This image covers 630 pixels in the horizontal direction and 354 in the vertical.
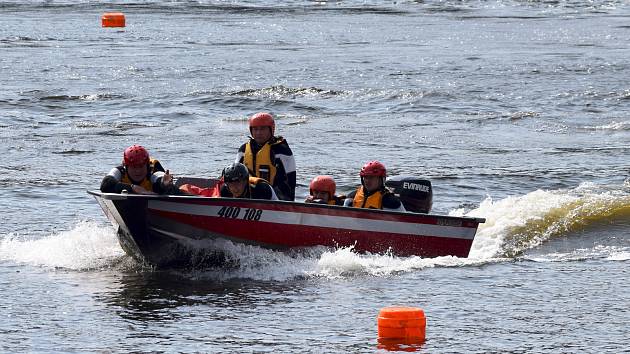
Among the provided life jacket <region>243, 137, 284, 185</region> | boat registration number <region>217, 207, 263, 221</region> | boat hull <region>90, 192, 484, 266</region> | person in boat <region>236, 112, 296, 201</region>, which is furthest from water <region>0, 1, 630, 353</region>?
life jacket <region>243, 137, 284, 185</region>

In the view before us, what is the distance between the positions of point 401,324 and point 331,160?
12369 millimetres

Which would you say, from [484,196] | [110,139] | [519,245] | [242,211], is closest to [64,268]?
[242,211]

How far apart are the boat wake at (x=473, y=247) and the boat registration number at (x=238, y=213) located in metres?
0.41

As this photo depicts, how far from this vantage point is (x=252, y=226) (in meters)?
15.4

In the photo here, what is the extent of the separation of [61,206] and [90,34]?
2994 cm

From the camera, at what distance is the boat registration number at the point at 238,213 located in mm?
15266

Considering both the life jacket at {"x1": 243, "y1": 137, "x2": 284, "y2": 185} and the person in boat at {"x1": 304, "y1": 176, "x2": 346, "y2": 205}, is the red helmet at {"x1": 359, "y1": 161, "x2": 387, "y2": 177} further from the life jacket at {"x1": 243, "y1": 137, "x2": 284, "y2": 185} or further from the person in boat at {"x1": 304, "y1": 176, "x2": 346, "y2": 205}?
the life jacket at {"x1": 243, "y1": 137, "x2": 284, "y2": 185}

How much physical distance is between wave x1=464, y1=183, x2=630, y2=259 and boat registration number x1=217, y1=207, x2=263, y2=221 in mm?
3706

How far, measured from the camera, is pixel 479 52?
4234 centimetres

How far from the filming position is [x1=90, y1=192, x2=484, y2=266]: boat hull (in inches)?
597

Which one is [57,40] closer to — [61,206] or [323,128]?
[323,128]

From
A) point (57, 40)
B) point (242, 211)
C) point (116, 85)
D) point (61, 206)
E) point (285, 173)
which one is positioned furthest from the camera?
point (57, 40)

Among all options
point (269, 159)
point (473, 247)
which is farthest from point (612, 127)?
point (269, 159)

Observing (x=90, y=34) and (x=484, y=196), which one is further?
(x=90, y=34)
